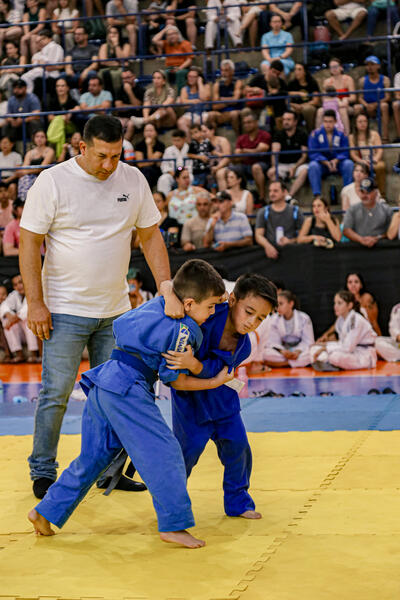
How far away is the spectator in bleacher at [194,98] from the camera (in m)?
13.2

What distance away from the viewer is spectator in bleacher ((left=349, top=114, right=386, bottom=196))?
461 inches

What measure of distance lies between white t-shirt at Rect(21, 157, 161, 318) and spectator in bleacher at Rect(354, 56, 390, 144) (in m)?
8.73

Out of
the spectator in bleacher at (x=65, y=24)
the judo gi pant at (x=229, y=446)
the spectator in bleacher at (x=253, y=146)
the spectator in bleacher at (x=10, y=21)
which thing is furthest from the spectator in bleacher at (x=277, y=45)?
the judo gi pant at (x=229, y=446)

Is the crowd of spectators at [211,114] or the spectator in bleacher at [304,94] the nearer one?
the crowd of spectators at [211,114]

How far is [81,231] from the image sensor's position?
438 cm

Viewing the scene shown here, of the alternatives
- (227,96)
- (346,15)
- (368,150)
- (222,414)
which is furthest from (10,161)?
(222,414)

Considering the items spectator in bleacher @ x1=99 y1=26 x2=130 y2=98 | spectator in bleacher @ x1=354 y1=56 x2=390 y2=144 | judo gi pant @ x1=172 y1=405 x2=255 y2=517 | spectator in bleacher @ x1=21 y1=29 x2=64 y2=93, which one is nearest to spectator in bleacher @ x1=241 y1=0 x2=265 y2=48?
spectator in bleacher @ x1=99 y1=26 x2=130 y2=98

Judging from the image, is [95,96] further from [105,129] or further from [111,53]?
[105,129]

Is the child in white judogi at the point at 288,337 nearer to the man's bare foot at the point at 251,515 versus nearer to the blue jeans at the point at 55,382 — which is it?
the blue jeans at the point at 55,382

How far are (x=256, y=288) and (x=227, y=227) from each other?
23.6 feet

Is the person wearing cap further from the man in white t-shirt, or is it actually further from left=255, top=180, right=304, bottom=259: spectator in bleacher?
the man in white t-shirt

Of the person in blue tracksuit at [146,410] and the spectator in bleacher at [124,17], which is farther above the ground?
the spectator in bleacher at [124,17]

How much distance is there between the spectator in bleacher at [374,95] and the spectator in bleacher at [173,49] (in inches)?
125

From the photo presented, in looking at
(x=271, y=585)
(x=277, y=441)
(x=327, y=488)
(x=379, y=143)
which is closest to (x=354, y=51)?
(x=379, y=143)
